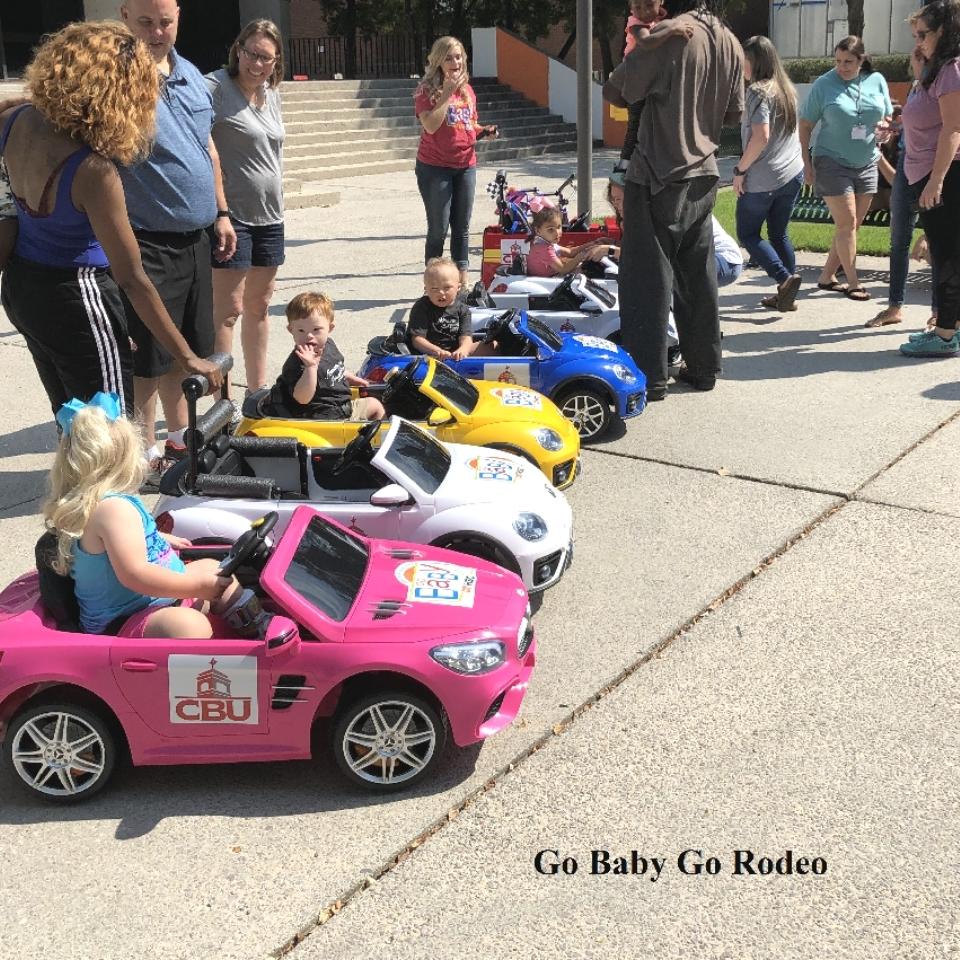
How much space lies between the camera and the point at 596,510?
5801mm

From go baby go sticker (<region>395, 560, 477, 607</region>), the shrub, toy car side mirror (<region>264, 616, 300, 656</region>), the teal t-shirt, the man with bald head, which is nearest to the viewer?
toy car side mirror (<region>264, 616, 300, 656</region>)

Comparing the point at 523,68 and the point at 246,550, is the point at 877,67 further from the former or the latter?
the point at 246,550

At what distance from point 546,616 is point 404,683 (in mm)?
1247

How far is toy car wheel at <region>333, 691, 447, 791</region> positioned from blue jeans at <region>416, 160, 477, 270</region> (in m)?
6.41

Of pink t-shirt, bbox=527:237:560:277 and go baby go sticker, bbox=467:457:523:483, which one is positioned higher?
pink t-shirt, bbox=527:237:560:277

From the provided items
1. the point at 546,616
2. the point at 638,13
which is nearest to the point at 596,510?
the point at 546,616

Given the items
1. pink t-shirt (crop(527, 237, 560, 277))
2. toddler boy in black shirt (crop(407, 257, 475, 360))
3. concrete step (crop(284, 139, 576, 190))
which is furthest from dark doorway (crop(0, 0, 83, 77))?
toddler boy in black shirt (crop(407, 257, 475, 360))

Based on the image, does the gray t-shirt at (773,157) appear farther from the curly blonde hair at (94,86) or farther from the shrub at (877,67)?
the shrub at (877,67)

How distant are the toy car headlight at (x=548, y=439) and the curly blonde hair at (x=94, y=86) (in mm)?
2259

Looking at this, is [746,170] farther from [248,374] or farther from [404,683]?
[404,683]

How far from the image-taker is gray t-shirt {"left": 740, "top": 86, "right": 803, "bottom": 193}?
8992mm

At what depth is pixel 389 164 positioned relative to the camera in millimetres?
20219

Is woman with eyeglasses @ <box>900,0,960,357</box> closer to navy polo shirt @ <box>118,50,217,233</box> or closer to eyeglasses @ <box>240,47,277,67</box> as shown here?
eyeglasses @ <box>240,47,277,67</box>

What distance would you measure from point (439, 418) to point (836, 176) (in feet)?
17.4
